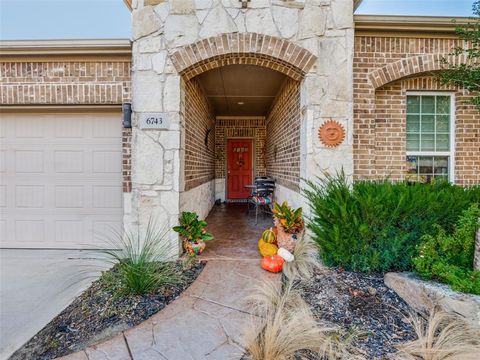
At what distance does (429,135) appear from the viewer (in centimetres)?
430

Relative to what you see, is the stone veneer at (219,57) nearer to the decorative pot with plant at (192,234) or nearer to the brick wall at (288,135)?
the decorative pot with plant at (192,234)

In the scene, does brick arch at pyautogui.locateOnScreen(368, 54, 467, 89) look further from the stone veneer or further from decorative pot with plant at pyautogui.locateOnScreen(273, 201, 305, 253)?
decorative pot with plant at pyautogui.locateOnScreen(273, 201, 305, 253)

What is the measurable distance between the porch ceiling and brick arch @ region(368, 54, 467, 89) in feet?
4.98

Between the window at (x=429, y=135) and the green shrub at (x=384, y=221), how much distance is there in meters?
1.40

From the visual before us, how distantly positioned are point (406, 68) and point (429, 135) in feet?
3.77

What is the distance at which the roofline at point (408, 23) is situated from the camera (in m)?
3.75

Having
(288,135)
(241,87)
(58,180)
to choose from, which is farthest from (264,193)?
(58,180)

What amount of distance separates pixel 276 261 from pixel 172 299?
120 cm

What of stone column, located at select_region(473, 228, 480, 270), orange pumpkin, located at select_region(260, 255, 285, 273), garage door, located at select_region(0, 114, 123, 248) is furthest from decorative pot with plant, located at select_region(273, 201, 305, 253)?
garage door, located at select_region(0, 114, 123, 248)

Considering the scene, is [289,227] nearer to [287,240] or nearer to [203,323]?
[287,240]

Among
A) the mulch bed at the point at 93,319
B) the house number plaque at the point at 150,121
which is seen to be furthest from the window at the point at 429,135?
the mulch bed at the point at 93,319

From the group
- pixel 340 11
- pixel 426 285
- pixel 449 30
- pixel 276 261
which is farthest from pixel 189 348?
pixel 449 30

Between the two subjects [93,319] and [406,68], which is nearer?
[93,319]

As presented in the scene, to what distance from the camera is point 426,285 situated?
7.89 ft
